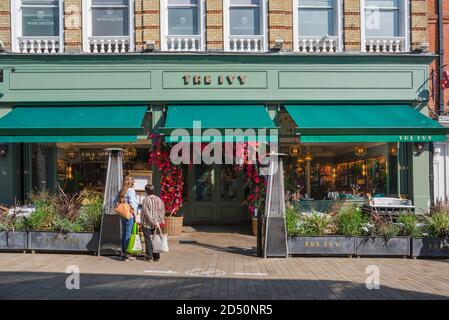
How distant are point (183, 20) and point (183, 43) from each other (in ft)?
2.32

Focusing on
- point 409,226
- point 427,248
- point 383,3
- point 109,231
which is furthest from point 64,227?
point 383,3

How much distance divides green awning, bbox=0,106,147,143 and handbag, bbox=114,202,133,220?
299 cm

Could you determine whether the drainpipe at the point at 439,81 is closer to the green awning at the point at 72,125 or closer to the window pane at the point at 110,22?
the green awning at the point at 72,125

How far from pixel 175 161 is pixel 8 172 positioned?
4926 mm

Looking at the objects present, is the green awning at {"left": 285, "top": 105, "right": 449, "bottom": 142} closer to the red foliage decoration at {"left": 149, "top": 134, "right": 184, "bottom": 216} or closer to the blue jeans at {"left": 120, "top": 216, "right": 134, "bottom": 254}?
the red foliage decoration at {"left": 149, "top": 134, "right": 184, "bottom": 216}

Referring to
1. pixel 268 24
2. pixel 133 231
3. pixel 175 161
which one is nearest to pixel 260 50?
pixel 268 24

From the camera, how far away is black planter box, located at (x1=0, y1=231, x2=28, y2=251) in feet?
33.2

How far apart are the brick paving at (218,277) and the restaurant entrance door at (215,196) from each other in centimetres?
370

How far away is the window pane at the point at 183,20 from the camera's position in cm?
1402

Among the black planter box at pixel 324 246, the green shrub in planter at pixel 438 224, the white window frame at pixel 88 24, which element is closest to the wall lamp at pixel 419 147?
Answer: the green shrub in planter at pixel 438 224

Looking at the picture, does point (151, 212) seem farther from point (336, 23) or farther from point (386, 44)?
point (386, 44)

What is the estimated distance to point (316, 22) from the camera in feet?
46.6
